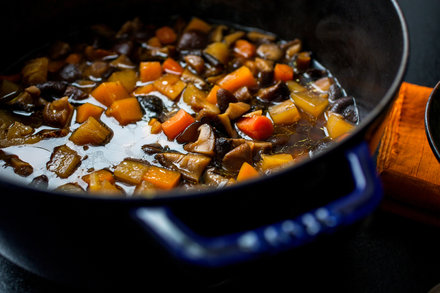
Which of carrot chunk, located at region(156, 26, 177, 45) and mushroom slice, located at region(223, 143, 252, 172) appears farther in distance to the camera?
carrot chunk, located at region(156, 26, 177, 45)

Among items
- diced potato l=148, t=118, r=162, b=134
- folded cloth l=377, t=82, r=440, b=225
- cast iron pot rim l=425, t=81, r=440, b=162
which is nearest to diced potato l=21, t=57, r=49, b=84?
diced potato l=148, t=118, r=162, b=134

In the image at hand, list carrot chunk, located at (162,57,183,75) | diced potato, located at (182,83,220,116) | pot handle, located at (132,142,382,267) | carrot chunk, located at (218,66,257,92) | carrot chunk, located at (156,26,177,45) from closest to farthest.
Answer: pot handle, located at (132,142,382,267) → diced potato, located at (182,83,220,116) → carrot chunk, located at (218,66,257,92) → carrot chunk, located at (162,57,183,75) → carrot chunk, located at (156,26,177,45)

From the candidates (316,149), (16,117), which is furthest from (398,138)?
(16,117)

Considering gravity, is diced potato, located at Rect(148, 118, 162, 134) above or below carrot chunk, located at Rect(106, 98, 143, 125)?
below

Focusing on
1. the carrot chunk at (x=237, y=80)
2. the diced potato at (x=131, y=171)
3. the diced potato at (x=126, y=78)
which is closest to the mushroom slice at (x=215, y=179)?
the diced potato at (x=131, y=171)

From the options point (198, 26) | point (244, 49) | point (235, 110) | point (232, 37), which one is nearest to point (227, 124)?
point (235, 110)

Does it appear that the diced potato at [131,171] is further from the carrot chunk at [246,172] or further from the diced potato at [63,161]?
the carrot chunk at [246,172]

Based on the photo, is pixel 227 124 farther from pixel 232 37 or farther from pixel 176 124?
pixel 232 37

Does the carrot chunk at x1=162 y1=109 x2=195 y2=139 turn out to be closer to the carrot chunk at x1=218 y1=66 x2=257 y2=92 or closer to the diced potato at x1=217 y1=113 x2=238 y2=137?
the diced potato at x1=217 y1=113 x2=238 y2=137
